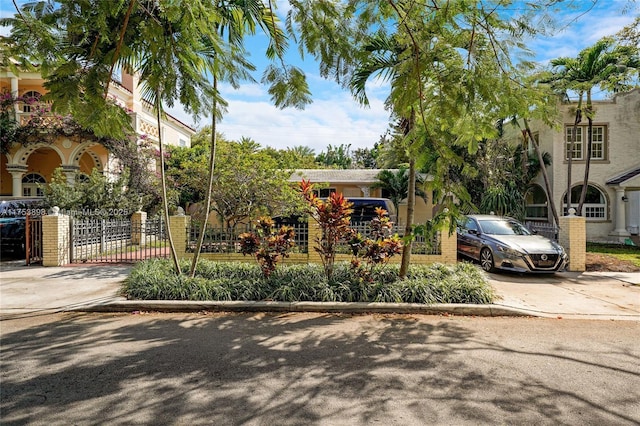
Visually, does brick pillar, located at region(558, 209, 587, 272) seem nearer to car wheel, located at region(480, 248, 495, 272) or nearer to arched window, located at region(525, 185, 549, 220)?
car wheel, located at region(480, 248, 495, 272)

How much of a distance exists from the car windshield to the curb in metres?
5.03

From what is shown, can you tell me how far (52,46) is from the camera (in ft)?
16.6

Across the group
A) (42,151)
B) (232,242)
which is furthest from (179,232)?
(42,151)

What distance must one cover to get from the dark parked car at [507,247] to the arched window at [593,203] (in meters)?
10.4

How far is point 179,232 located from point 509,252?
28.4 ft

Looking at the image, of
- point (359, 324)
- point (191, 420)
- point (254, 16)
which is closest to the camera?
point (191, 420)

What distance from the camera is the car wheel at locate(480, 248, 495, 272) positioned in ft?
35.6

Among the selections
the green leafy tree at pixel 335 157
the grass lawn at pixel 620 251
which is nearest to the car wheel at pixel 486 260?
the grass lawn at pixel 620 251

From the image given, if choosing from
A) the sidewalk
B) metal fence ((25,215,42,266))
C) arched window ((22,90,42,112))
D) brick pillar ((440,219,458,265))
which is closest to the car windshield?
the sidewalk

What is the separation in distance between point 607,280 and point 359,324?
25.0ft

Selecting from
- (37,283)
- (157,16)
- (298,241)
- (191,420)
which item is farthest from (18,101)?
(191,420)

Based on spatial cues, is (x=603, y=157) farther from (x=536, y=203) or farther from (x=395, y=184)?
(x=395, y=184)

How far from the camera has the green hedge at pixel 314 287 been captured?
718 centimetres

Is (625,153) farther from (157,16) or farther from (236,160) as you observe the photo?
(157,16)
